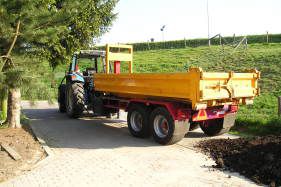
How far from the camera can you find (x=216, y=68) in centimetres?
2214

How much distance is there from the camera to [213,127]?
10.2 metres

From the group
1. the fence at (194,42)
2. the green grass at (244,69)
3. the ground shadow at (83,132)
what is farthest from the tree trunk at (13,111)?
the fence at (194,42)

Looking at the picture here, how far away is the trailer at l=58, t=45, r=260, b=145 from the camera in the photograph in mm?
8406

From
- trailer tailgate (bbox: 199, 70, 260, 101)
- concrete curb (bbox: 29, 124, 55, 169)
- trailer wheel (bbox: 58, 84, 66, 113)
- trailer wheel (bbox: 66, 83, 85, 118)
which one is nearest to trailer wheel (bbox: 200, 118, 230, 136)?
trailer tailgate (bbox: 199, 70, 260, 101)

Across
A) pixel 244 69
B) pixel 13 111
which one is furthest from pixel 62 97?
pixel 244 69

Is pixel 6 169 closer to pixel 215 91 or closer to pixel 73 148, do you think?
pixel 73 148

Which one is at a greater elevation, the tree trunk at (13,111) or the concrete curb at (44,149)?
the tree trunk at (13,111)

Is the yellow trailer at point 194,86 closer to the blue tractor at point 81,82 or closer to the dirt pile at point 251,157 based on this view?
the dirt pile at point 251,157

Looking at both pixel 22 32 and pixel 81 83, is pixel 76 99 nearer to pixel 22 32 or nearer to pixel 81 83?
pixel 81 83

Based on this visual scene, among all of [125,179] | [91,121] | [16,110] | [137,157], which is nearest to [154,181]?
[125,179]

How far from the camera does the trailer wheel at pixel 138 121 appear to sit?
9.72 meters

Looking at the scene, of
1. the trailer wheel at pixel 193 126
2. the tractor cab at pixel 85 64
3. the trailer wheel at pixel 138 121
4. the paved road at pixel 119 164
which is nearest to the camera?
the paved road at pixel 119 164

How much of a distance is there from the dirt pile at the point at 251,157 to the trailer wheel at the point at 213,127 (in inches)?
37.3

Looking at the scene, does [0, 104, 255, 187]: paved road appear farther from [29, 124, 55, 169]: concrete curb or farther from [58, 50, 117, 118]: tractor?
[58, 50, 117, 118]: tractor
